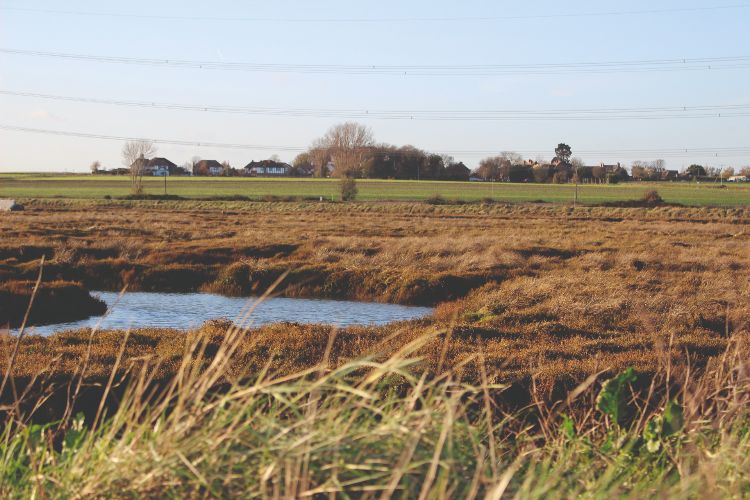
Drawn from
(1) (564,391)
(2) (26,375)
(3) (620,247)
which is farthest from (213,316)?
(3) (620,247)

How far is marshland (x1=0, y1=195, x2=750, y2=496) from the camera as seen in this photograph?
137 inches

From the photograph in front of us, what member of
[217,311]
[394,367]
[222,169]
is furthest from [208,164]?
[394,367]

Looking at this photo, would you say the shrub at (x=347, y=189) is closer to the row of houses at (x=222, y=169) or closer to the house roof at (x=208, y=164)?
the row of houses at (x=222, y=169)

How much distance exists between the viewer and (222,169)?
6831 inches

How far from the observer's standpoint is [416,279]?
2494cm

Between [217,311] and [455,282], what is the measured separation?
24.4 ft

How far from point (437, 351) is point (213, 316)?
9018 millimetres

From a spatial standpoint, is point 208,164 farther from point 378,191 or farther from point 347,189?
point 347,189

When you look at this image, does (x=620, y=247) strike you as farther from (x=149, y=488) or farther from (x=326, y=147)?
(x=326, y=147)

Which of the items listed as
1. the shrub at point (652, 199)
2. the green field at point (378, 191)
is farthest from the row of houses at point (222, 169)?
the shrub at point (652, 199)

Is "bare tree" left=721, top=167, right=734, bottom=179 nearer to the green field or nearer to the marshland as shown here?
the green field

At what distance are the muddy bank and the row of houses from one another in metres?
138

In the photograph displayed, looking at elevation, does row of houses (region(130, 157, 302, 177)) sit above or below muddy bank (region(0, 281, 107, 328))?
above

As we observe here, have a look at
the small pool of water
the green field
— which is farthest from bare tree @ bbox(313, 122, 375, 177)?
the small pool of water
